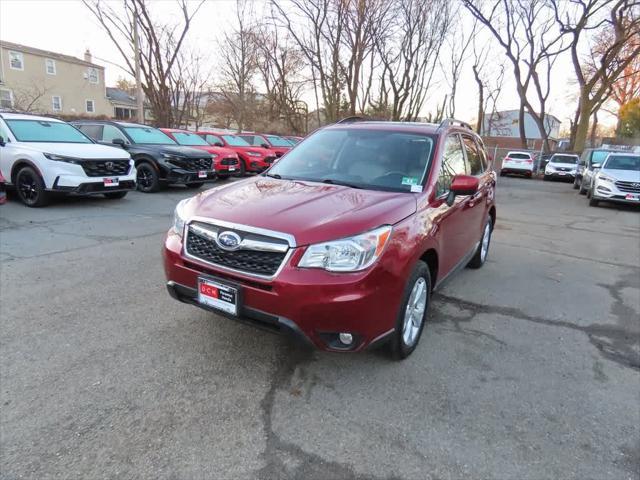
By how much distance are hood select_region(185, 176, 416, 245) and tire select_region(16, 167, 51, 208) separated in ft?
20.1

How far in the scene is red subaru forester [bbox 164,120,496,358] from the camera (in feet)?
8.13

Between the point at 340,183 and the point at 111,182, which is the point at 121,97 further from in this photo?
the point at 340,183

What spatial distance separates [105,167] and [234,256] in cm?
687

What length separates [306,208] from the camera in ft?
9.25

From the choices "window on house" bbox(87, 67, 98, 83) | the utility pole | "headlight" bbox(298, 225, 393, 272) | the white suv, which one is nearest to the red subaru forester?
"headlight" bbox(298, 225, 393, 272)

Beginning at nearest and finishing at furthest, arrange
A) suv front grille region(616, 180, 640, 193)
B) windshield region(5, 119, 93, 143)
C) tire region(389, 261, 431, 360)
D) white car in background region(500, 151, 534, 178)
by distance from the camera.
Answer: tire region(389, 261, 431, 360) < windshield region(5, 119, 93, 143) < suv front grille region(616, 180, 640, 193) < white car in background region(500, 151, 534, 178)

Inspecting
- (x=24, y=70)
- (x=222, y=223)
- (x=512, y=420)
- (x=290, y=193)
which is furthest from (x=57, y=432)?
(x=24, y=70)

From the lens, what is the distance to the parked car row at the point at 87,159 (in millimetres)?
7746

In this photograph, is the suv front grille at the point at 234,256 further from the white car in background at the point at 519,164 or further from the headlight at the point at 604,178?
the white car in background at the point at 519,164

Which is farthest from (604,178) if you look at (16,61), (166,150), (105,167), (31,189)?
(16,61)

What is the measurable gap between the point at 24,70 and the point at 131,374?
4191cm

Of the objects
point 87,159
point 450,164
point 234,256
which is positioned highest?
point 450,164

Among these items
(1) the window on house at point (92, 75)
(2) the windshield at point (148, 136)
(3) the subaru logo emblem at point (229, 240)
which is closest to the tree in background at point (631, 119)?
(2) the windshield at point (148, 136)

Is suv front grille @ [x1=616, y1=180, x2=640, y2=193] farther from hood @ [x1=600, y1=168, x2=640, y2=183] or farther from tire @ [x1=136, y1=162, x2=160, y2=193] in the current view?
tire @ [x1=136, y1=162, x2=160, y2=193]
